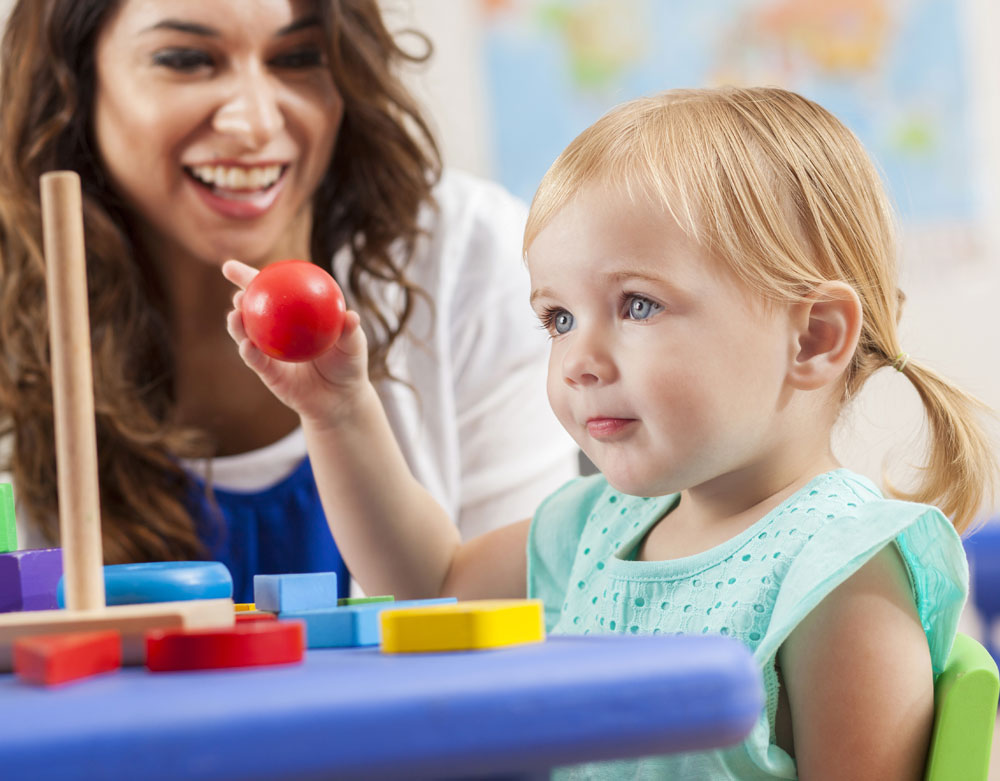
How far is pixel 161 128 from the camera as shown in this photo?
123 centimetres

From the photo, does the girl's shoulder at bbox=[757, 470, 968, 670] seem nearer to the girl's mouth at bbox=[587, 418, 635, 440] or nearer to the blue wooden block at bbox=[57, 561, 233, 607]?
the girl's mouth at bbox=[587, 418, 635, 440]

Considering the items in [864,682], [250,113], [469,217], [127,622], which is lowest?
[864,682]

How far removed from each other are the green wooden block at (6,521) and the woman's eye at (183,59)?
28.9 inches

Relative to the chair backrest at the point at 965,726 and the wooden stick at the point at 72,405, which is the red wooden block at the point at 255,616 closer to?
the wooden stick at the point at 72,405

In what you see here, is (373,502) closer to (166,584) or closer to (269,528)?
(166,584)

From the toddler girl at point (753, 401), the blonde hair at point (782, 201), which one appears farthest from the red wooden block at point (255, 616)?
the blonde hair at point (782, 201)

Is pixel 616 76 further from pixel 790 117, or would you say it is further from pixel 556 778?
pixel 556 778

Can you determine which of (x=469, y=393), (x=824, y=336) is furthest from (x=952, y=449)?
(x=469, y=393)

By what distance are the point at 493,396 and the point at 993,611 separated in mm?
1099

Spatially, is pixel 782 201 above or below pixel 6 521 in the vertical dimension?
above

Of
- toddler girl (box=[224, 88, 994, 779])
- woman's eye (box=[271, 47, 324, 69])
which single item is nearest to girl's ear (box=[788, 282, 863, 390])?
toddler girl (box=[224, 88, 994, 779])

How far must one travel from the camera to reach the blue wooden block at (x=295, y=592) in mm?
527

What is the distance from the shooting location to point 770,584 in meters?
0.66

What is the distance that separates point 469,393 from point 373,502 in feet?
1.80
